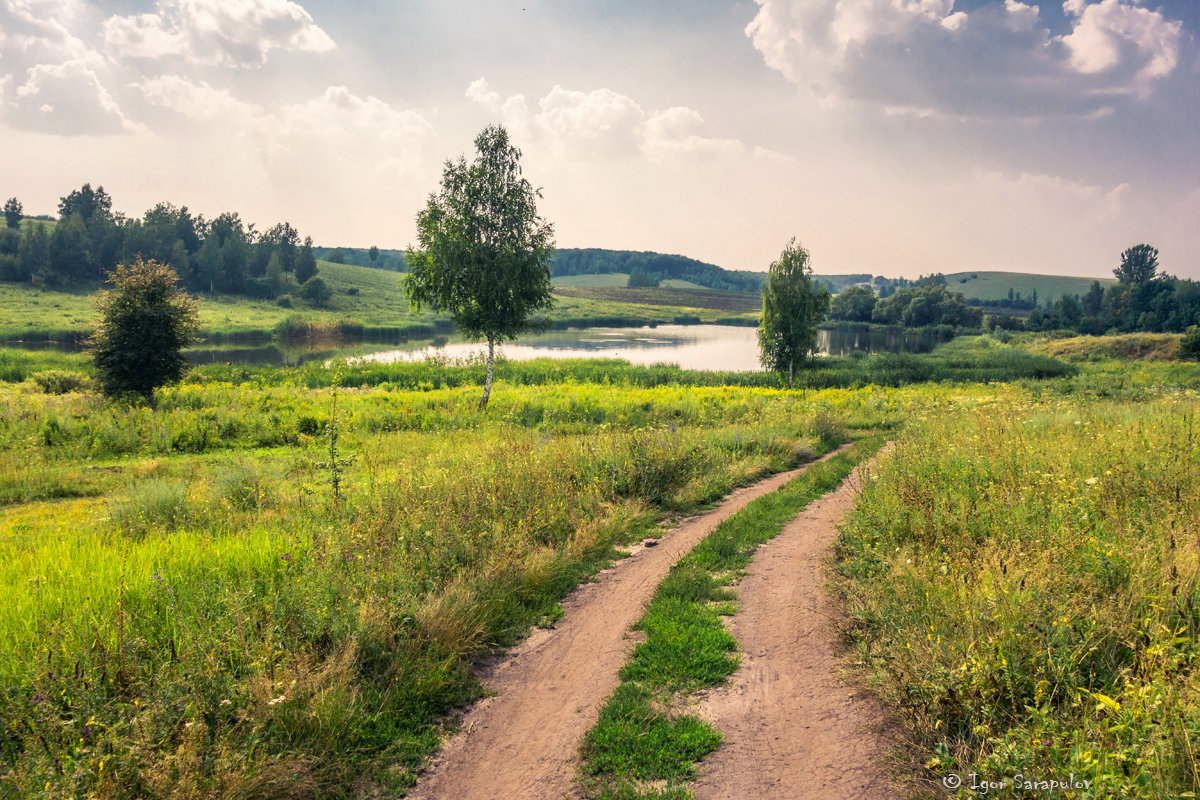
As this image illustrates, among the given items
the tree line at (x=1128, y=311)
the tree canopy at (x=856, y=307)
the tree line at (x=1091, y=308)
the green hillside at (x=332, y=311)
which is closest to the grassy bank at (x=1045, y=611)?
the green hillside at (x=332, y=311)

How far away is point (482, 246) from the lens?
77.4ft

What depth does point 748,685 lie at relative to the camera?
508cm

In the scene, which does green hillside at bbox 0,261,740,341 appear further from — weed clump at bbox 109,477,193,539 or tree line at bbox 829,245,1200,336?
tree line at bbox 829,245,1200,336

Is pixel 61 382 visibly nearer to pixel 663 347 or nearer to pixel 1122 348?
pixel 663 347

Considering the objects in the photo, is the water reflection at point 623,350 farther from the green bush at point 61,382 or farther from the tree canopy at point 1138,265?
the tree canopy at point 1138,265

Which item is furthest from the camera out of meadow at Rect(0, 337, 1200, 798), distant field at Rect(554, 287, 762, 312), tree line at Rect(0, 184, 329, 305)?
distant field at Rect(554, 287, 762, 312)

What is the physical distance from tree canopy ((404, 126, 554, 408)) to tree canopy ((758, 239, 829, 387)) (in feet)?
81.0

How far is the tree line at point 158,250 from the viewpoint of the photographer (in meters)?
93.2

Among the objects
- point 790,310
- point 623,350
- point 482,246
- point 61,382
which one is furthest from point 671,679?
point 623,350

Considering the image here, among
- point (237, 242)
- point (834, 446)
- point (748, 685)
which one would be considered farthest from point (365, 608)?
point (237, 242)

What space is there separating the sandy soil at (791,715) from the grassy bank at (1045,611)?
12.3 inches

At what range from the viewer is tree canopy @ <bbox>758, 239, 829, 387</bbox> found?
44.2m

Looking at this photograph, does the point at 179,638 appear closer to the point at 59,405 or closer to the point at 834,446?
the point at 834,446

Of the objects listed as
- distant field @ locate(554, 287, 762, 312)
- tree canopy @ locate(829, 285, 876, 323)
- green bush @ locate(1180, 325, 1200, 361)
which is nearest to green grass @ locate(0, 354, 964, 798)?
green bush @ locate(1180, 325, 1200, 361)
